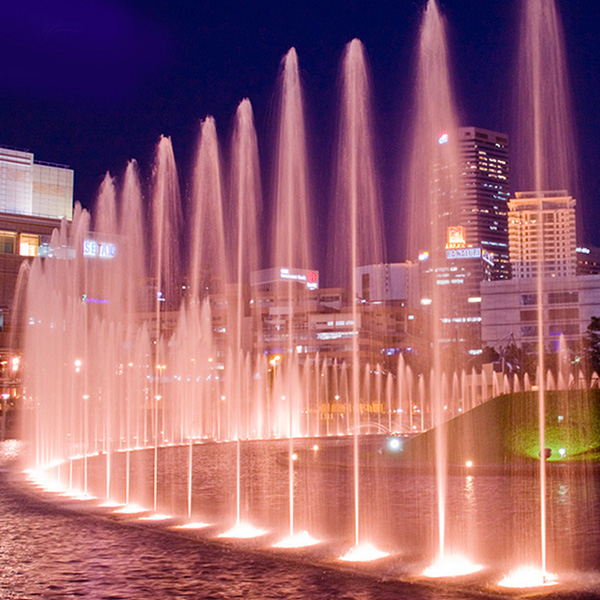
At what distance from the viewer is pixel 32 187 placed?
3285 inches

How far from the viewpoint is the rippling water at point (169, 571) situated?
876 cm

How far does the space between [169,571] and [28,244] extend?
7731cm

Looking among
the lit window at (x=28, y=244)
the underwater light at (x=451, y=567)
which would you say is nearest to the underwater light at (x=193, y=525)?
the underwater light at (x=451, y=567)

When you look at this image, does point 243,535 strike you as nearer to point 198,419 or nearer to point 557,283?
point 198,419

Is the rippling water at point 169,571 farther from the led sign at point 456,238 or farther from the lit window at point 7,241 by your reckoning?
the led sign at point 456,238

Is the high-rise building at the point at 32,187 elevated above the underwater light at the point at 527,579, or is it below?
above

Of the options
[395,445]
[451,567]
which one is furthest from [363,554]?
[395,445]

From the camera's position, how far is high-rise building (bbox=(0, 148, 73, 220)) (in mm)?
81312

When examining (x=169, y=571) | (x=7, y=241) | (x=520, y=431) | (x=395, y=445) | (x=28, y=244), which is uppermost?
(x=7, y=241)

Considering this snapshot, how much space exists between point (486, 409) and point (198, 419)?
3117cm

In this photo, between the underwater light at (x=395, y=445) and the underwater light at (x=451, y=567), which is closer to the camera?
the underwater light at (x=451, y=567)

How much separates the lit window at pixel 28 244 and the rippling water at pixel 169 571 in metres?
72.8

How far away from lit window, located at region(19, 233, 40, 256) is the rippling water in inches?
2867

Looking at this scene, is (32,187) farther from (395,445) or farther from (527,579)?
(527,579)
